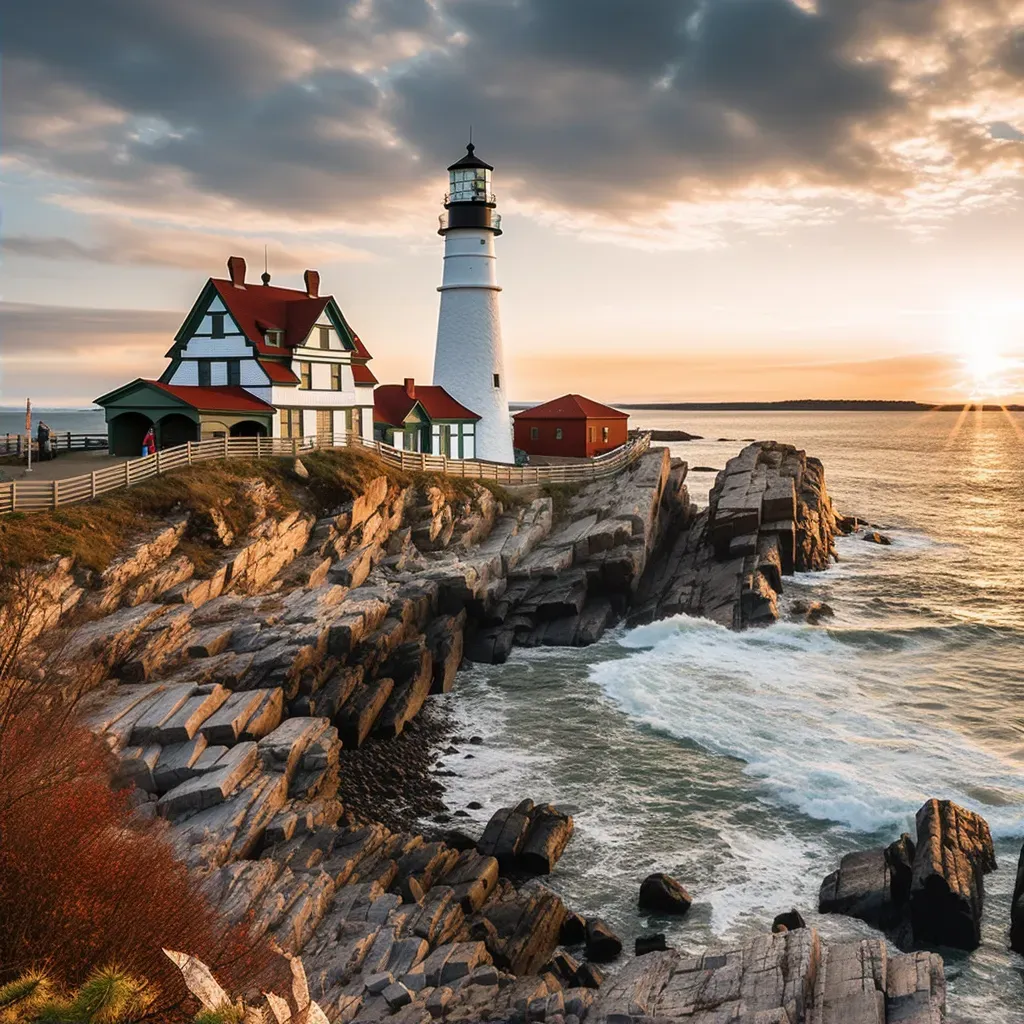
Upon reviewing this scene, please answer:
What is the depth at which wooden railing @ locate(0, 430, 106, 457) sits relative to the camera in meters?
40.6

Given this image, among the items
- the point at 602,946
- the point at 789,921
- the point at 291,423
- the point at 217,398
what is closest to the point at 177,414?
the point at 217,398

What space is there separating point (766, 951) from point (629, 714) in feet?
48.4

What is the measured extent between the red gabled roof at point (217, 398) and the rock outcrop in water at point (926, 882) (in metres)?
30.5

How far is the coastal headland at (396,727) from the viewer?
1497 centimetres

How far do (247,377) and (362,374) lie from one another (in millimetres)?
7343

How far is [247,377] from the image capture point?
42.5 metres

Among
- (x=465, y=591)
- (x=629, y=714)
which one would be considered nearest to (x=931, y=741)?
(x=629, y=714)

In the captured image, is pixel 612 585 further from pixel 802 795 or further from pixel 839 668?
pixel 802 795

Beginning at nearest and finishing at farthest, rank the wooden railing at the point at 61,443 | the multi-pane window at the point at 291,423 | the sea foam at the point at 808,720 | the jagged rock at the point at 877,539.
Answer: the sea foam at the point at 808,720 < the wooden railing at the point at 61,443 < the multi-pane window at the point at 291,423 < the jagged rock at the point at 877,539

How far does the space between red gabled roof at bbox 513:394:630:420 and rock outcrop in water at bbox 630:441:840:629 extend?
971 cm

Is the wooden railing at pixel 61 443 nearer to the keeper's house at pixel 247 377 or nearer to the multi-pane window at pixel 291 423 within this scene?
the keeper's house at pixel 247 377

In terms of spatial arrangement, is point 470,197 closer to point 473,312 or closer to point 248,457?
point 473,312

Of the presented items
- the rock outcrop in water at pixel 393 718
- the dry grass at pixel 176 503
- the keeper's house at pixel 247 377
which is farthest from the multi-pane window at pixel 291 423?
the rock outcrop in water at pixel 393 718

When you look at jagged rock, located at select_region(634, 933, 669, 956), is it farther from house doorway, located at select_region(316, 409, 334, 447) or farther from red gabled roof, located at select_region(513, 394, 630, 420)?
red gabled roof, located at select_region(513, 394, 630, 420)
